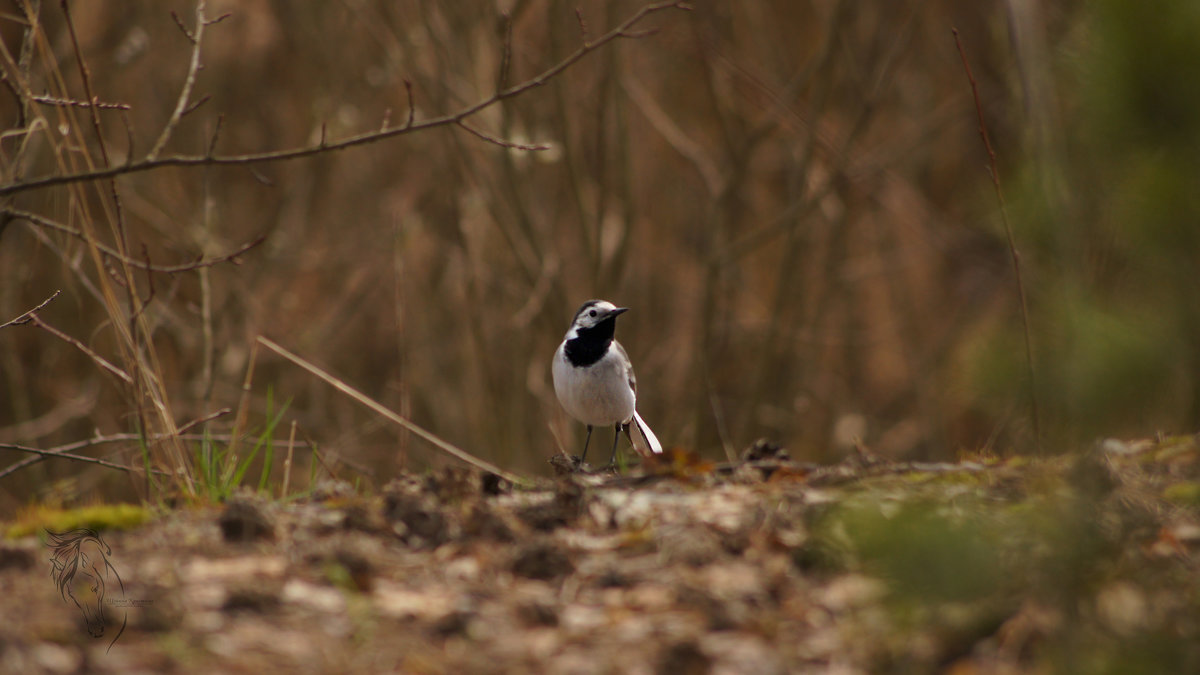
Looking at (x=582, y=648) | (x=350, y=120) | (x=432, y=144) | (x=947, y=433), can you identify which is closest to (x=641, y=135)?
(x=432, y=144)

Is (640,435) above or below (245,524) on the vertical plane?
below

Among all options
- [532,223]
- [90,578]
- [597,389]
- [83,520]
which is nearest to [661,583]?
[90,578]

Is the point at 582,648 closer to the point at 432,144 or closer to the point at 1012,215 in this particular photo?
the point at 1012,215

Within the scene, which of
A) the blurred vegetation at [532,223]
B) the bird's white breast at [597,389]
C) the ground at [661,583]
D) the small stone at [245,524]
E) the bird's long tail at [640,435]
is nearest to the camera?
the ground at [661,583]

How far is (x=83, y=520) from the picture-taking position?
345 centimetres

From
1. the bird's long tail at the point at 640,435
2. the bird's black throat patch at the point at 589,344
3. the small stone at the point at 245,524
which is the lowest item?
the bird's long tail at the point at 640,435

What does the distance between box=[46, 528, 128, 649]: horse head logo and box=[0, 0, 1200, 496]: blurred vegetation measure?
2528mm

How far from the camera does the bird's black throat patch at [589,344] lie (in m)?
5.77

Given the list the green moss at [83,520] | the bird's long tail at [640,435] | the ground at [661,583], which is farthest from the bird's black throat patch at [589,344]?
the green moss at [83,520]

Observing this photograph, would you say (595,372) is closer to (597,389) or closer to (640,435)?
(597,389)

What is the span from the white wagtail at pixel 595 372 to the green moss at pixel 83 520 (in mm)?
2479

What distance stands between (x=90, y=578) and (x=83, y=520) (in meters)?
0.61

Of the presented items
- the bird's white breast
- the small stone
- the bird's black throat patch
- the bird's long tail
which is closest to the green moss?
the small stone

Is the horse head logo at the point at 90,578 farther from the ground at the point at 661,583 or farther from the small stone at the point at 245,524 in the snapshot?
the small stone at the point at 245,524
